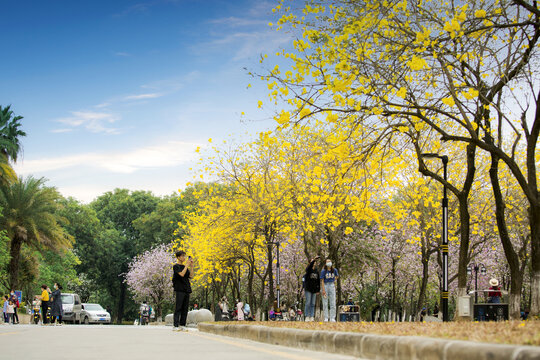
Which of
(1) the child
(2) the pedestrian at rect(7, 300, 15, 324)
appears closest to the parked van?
(1) the child

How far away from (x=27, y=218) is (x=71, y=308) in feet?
27.2

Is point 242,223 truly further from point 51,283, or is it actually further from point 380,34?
point 51,283

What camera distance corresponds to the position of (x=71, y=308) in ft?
153

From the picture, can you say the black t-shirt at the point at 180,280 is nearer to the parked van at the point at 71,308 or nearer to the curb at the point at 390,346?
the curb at the point at 390,346

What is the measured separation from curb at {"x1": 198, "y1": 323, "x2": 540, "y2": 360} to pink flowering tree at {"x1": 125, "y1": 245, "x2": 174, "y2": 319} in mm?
57903

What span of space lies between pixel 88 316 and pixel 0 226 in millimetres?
9925

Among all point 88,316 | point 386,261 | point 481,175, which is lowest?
point 88,316

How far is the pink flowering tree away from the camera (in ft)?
227

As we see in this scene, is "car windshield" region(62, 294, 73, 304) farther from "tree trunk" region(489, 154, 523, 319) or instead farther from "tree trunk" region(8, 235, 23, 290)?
"tree trunk" region(489, 154, 523, 319)

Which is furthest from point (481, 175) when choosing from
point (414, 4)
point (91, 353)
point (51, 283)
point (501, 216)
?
point (51, 283)

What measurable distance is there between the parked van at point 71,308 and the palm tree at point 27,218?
4.82m

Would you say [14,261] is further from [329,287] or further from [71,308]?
[329,287]

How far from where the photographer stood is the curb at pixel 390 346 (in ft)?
16.8

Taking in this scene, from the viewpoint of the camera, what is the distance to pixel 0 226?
4106 centimetres
